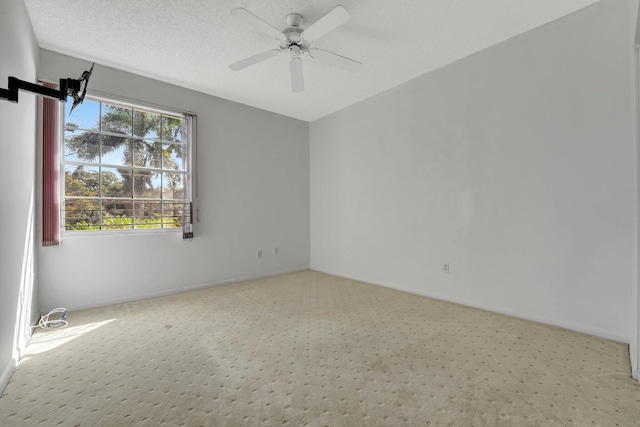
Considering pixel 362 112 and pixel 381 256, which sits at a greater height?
pixel 362 112

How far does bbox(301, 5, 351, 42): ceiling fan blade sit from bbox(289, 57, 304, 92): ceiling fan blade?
0.98ft

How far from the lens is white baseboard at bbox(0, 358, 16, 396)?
1.80 m

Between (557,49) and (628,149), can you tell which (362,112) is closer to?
(557,49)

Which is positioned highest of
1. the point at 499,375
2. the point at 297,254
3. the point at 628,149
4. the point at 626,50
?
the point at 626,50

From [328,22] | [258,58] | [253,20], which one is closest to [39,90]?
[253,20]

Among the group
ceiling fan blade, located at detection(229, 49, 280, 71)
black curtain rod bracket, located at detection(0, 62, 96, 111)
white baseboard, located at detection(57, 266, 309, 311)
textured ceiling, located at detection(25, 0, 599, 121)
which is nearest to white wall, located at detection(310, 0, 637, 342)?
textured ceiling, located at detection(25, 0, 599, 121)

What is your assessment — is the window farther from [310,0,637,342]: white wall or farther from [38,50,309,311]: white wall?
[310,0,637,342]: white wall

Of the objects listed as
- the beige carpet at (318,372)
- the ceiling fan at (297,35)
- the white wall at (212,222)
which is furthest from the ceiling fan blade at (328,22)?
the beige carpet at (318,372)

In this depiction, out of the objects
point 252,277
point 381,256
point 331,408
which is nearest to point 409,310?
point 381,256

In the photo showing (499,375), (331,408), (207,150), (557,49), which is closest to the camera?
(331,408)

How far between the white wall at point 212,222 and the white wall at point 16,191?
51 cm

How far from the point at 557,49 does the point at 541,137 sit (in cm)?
Answer: 79

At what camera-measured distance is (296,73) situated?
114 inches

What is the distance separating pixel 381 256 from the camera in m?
4.34
